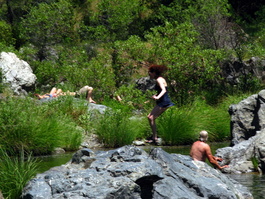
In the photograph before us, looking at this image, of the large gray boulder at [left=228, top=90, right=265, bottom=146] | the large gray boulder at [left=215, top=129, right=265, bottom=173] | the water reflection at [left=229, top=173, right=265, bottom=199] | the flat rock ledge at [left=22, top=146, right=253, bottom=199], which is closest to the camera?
the flat rock ledge at [left=22, top=146, right=253, bottom=199]

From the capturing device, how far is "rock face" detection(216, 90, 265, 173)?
11773 millimetres

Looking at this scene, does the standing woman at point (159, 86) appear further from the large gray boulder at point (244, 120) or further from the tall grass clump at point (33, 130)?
the large gray boulder at point (244, 120)

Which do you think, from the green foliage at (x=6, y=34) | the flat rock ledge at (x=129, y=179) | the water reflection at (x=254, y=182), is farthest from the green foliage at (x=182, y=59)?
the flat rock ledge at (x=129, y=179)

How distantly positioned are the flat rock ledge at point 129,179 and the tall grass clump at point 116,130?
28.1 feet

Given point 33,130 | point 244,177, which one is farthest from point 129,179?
point 33,130

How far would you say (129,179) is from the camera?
6930 millimetres

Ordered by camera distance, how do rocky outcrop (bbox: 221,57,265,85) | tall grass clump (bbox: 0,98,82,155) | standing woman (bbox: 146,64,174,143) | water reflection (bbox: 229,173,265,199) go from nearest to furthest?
1. water reflection (bbox: 229,173,265,199)
2. standing woman (bbox: 146,64,174,143)
3. tall grass clump (bbox: 0,98,82,155)
4. rocky outcrop (bbox: 221,57,265,85)

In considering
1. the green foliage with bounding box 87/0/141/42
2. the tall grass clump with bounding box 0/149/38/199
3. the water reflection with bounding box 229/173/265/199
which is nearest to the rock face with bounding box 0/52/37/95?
the green foliage with bounding box 87/0/141/42

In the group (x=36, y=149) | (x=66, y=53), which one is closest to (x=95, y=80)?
(x=66, y=53)

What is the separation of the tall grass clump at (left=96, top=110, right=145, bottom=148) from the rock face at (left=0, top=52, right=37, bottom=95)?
7.94 meters

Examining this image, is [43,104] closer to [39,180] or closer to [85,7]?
[39,180]

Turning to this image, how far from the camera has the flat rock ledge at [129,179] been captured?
6805 millimetres

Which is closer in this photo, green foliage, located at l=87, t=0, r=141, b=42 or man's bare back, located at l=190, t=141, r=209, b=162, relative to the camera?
man's bare back, located at l=190, t=141, r=209, b=162

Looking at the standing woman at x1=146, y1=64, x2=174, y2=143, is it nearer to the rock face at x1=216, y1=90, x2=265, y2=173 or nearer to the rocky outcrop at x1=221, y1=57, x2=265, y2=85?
the rock face at x1=216, y1=90, x2=265, y2=173
